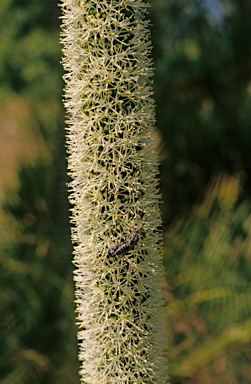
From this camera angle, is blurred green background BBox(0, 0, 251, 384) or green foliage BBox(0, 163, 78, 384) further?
green foliage BBox(0, 163, 78, 384)

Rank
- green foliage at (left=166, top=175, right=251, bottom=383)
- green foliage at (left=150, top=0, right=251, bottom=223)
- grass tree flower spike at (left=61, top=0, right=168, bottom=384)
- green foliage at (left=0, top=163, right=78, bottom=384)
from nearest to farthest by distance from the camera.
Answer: grass tree flower spike at (left=61, top=0, right=168, bottom=384) < green foliage at (left=166, top=175, right=251, bottom=383) < green foliage at (left=0, top=163, right=78, bottom=384) < green foliage at (left=150, top=0, right=251, bottom=223)

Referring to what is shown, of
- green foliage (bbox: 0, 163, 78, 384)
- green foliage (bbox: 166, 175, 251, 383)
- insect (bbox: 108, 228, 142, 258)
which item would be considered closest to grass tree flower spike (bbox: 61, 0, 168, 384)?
insect (bbox: 108, 228, 142, 258)

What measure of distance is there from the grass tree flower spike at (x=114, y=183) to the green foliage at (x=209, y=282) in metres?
0.94

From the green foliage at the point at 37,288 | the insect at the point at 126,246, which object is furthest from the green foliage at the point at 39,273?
the insect at the point at 126,246

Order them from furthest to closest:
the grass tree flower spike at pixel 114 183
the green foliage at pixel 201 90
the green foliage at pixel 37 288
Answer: the green foliage at pixel 201 90 → the green foliage at pixel 37 288 → the grass tree flower spike at pixel 114 183

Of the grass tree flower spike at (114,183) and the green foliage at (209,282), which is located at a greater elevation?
the grass tree flower spike at (114,183)

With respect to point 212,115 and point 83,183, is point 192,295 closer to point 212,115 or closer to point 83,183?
point 83,183

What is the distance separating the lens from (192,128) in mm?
4426

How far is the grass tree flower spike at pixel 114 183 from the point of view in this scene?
3.50 feet

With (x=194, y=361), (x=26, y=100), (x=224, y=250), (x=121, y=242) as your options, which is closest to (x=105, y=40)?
(x=121, y=242)

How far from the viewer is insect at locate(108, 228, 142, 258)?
1082 mm

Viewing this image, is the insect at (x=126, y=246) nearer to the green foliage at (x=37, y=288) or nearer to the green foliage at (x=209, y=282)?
the green foliage at (x=209, y=282)

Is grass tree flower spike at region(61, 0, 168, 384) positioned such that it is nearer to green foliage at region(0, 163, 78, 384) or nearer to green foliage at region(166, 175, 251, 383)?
green foliage at region(166, 175, 251, 383)

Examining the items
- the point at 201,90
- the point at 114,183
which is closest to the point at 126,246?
the point at 114,183
